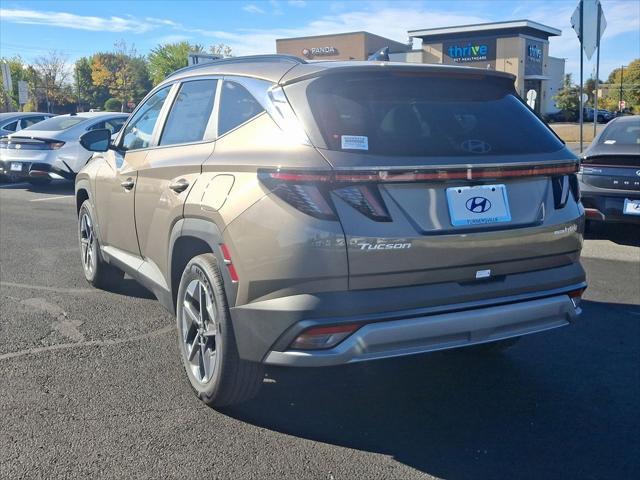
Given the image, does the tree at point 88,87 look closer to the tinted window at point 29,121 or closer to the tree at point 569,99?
the tree at point 569,99

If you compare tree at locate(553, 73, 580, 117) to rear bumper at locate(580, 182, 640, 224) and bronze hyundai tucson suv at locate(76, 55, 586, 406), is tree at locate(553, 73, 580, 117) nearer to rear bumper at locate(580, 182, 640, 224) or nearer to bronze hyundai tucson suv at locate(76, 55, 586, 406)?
rear bumper at locate(580, 182, 640, 224)

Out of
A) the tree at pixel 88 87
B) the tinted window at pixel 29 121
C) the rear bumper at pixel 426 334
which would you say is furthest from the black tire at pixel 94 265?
the tree at pixel 88 87

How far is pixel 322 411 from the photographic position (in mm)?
3625

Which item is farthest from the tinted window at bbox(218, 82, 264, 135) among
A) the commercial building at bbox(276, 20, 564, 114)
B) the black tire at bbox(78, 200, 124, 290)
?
the commercial building at bbox(276, 20, 564, 114)

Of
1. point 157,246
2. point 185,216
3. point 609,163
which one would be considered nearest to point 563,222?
point 185,216

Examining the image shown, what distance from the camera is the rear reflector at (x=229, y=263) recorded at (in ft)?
10.4

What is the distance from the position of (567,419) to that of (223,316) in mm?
1862

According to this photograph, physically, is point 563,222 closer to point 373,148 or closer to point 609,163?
point 373,148

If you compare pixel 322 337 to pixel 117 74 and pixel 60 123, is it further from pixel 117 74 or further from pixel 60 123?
pixel 117 74

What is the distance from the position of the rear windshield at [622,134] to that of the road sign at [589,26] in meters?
3.62

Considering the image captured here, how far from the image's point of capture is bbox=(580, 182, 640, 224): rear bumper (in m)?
7.61

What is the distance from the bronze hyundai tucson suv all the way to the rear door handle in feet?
0.04

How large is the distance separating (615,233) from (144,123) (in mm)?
6657

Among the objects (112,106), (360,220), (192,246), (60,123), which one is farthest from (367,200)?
(112,106)
